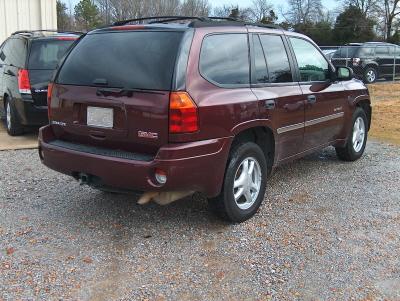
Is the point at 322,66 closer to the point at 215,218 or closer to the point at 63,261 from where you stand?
the point at 215,218

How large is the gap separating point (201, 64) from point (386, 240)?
212 centimetres

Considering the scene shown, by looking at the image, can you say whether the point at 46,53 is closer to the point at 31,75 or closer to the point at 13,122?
the point at 31,75

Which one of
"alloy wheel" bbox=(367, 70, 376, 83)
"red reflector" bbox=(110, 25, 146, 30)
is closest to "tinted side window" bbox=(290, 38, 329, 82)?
"red reflector" bbox=(110, 25, 146, 30)

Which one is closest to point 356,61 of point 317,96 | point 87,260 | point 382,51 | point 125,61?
point 382,51

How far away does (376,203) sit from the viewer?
17.3 ft

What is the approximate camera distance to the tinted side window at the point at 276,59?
4977 mm

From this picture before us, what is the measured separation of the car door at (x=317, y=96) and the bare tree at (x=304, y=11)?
60815 millimetres

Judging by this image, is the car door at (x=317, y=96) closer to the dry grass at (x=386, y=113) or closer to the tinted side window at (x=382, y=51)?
the dry grass at (x=386, y=113)

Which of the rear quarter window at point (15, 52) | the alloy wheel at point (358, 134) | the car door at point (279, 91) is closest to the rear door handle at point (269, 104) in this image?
the car door at point (279, 91)

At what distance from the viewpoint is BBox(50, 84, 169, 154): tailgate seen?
3.92 m

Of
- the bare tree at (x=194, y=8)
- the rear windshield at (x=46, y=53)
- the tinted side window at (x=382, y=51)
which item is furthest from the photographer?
the bare tree at (x=194, y=8)

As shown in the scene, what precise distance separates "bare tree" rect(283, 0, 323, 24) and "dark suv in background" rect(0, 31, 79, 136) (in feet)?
195

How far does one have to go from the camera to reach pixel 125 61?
4.18 meters

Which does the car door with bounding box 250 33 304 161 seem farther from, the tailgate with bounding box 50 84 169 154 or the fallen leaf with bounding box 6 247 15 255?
the fallen leaf with bounding box 6 247 15 255
